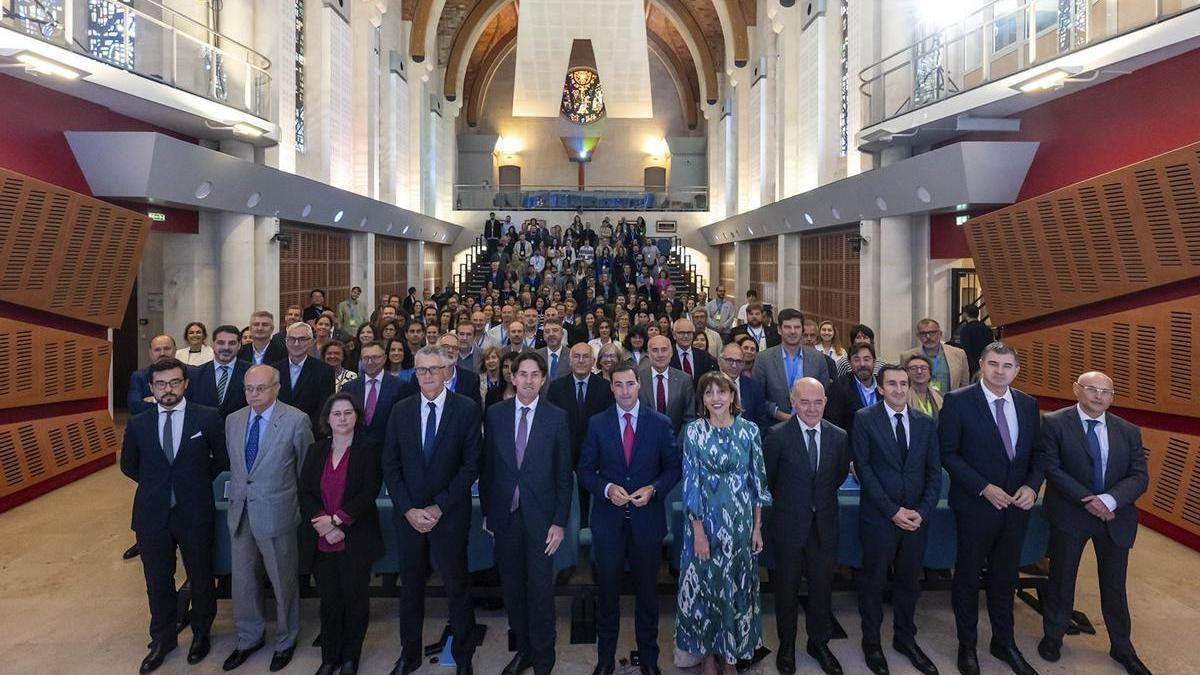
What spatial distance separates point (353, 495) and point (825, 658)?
9.03 ft

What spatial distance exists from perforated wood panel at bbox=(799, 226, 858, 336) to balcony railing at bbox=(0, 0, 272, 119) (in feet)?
33.2

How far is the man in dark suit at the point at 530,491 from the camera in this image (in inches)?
147

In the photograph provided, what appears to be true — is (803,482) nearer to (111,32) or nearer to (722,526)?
(722,526)

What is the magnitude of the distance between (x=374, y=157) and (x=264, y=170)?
8006 mm

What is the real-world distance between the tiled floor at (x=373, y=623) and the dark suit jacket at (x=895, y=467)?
3.13 ft

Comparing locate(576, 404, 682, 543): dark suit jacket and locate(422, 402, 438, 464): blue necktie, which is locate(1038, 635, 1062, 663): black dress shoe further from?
locate(422, 402, 438, 464): blue necktie

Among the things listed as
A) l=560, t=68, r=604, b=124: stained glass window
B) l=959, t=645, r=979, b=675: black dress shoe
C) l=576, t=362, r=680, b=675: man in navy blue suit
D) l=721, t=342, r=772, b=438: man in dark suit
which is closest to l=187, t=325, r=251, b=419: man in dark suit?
l=576, t=362, r=680, b=675: man in navy blue suit

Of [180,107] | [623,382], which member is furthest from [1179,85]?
[180,107]

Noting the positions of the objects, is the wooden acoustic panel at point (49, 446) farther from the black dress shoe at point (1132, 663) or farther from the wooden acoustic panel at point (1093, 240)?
the wooden acoustic panel at point (1093, 240)

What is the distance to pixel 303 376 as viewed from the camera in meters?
5.38

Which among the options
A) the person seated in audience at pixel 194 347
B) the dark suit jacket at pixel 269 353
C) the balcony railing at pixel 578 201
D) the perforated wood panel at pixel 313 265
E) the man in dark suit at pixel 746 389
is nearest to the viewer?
the man in dark suit at pixel 746 389

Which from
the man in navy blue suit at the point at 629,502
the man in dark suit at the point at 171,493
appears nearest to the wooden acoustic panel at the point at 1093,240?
the man in navy blue suit at the point at 629,502

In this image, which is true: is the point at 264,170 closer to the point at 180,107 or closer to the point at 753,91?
the point at 180,107

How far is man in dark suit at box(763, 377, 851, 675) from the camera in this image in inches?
150
